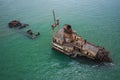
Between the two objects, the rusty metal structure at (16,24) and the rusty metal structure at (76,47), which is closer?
the rusty metal structure at (76,47)

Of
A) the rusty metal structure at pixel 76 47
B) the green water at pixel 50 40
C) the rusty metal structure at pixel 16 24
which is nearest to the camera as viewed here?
the green water at pixel 50 40

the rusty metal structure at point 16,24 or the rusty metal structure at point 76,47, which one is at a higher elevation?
the rusty metal structure at point 16,24

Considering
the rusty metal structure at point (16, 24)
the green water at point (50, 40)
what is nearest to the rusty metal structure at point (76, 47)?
the green water at point (50, 40)

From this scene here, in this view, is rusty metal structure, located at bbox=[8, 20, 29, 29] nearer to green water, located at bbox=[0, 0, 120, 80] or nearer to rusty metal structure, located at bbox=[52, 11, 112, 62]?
green water, located at bbox=[0, 0, 120, 80]

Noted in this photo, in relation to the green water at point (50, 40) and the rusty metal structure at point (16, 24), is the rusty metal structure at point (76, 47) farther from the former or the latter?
the rusty metal structure at point (16, 24)

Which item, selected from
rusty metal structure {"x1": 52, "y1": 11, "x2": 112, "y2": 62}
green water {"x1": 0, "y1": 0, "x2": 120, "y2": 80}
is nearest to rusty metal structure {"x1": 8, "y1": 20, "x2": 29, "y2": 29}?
green water {"x1": 0, "y1": 0, "x2": 120, "y2": 80}

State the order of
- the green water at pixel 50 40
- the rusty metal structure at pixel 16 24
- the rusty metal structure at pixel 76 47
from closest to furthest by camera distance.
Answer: the green water at pixel 50 40 < the rusty metal structure at pixel 76 47 < the rusty metal structure at pixel 16 24
